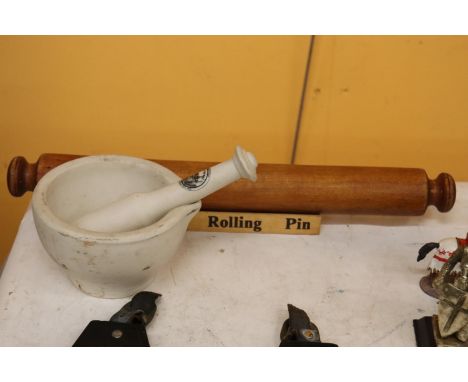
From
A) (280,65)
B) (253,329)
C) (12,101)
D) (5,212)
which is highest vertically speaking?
(280,65)

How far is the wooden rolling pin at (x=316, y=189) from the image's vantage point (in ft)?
2.78

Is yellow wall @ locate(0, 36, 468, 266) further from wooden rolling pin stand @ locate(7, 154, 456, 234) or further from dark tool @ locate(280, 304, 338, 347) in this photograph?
dark tool @ locate(280, 304, 338, 347)

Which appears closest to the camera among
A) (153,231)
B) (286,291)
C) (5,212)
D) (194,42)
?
(153,231)

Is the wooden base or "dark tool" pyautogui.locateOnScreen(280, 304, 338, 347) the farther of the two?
the wooden base

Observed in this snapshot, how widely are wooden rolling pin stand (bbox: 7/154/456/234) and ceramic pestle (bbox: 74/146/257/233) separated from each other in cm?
13

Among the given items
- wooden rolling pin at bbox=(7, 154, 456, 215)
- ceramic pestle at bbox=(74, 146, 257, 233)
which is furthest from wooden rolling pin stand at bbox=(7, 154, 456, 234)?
ceramic pestle at bbox=(74, 146, 257, 233)

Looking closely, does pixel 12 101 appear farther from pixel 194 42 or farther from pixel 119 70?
pixel 194 42

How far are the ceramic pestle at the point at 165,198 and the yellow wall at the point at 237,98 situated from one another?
0.34 m

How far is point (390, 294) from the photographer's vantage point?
2.58ft

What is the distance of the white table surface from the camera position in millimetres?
715

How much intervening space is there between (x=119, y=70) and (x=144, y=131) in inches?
4.6

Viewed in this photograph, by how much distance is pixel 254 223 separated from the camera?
2.84 feet

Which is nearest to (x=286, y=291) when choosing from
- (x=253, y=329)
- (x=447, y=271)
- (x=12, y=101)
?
(x=253, y=329)

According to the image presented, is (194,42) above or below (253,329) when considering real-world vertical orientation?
above
